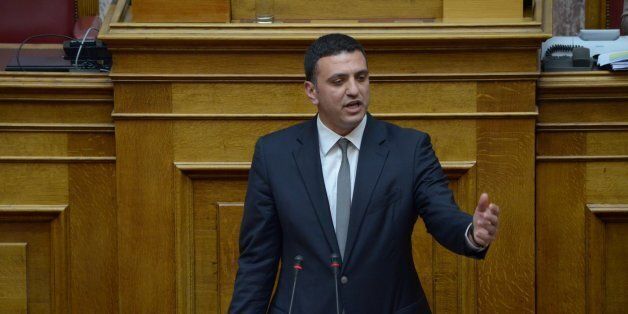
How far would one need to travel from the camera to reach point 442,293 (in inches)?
137

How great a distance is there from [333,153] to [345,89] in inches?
6.6

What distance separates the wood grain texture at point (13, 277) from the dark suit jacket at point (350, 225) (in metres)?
1.10

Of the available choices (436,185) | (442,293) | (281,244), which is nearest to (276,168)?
(281,244)

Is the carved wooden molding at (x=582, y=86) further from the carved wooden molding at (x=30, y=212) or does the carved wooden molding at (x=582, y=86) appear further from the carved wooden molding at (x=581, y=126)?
the carved wooden molding at (x=30, y=212)

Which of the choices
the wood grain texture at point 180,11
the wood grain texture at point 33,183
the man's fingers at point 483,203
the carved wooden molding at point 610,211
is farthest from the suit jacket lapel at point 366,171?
the wood grain texture at point 33,183

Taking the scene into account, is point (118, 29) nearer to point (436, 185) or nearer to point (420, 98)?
point (420, 98)

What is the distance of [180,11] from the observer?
3.53 m

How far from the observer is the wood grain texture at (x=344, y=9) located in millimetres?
3596

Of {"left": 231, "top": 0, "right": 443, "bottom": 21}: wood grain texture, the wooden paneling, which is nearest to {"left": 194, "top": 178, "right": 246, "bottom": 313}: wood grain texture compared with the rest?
{"left": 231, "top": 0, "right": 443, "bottom": 21}: wood grain texture

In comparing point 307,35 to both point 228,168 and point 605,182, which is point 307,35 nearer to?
point 228,168

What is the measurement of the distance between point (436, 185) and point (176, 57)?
111cm

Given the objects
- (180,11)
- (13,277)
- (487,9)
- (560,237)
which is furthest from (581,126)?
(13,277)

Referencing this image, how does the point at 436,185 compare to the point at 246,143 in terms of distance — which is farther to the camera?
the point at 246,143

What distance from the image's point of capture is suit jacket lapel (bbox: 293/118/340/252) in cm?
267
